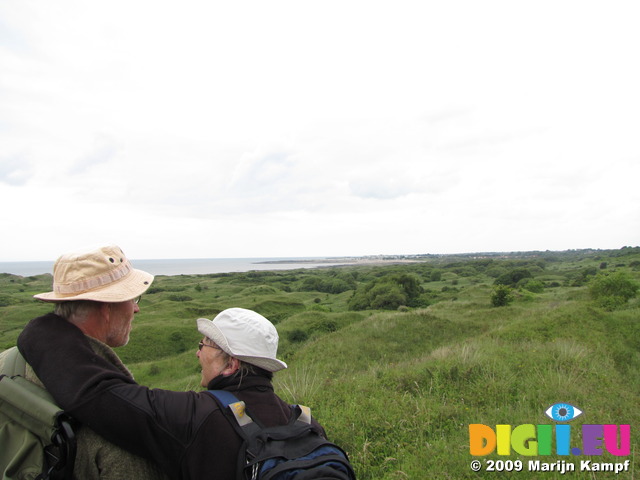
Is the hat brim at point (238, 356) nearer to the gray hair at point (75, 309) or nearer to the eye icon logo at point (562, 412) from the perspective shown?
the gray hair at point (75, 309)

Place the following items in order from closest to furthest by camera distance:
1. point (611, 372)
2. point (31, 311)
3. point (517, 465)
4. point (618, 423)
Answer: point (517, 465) < point (618, 423) < point (611, 372) < point (31, 311)

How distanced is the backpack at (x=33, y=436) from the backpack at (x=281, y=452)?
757 millimetres

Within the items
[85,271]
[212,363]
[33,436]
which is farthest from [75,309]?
[212,363]

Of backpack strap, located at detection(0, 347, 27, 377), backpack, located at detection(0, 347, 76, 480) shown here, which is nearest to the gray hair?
backpack strap, located at detection(0, 347, 27, 377)

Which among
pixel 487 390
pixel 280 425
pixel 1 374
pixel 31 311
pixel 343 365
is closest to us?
pixel 1 374

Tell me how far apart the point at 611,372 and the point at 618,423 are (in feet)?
12.6

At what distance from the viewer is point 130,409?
185 centimetres

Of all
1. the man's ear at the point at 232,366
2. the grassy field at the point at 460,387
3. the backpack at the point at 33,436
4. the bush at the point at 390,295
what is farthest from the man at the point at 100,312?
the bush at the point at 390,295

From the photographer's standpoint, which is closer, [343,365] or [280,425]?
[280,425]

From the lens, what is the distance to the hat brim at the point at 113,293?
2129 millimetres

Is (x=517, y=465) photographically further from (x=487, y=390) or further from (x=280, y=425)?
(x=280, y=425)

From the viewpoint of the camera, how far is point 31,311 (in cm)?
4256

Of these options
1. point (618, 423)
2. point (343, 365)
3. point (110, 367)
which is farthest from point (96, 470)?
point (343, 365)

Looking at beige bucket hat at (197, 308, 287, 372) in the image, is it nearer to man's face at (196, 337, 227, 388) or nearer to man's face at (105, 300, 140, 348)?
man's face at (196, 337, 227, 388)
